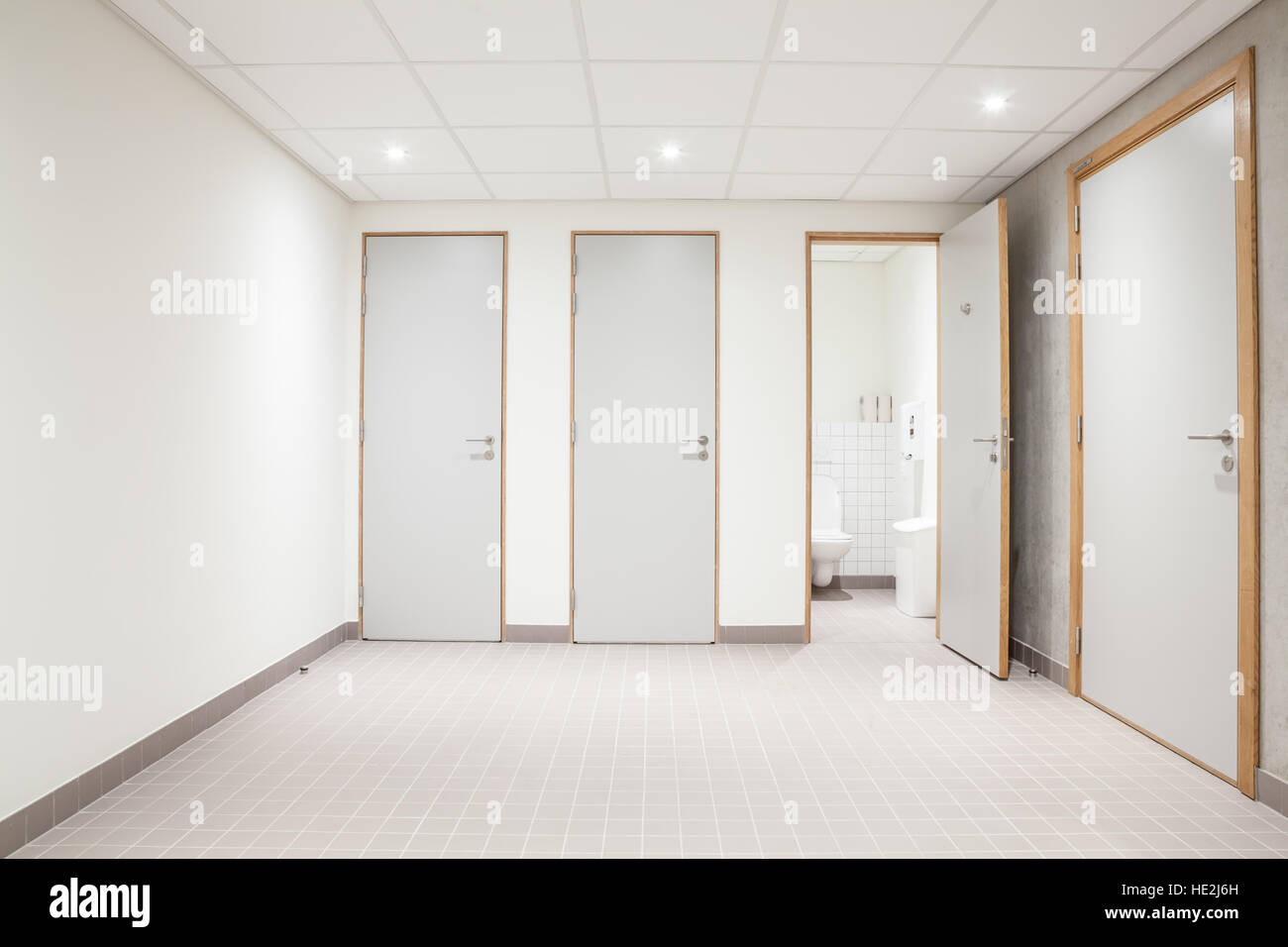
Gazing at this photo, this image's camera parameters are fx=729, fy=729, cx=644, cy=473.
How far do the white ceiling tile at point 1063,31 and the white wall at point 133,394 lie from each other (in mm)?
2725

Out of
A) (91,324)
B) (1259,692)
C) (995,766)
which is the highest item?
(91,324)

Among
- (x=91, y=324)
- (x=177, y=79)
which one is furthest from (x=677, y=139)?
(x=91, y=324)

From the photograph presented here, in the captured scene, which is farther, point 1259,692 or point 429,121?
point 429,121

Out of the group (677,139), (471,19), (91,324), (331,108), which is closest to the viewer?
(91,324)

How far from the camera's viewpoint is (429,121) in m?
3.01

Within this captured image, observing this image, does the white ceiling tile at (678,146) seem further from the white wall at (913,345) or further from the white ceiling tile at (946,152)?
the white wall at (913,345)

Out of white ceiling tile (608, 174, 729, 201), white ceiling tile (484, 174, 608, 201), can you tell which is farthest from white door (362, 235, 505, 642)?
white ceiling tile (608, 174, 729, 201)

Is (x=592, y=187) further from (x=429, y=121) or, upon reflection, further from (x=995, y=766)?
(x=995, y=766)

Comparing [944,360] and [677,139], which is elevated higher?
[677,139]

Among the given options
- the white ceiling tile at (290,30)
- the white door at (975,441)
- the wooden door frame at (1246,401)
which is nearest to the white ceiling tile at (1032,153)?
the white door at (975,441)

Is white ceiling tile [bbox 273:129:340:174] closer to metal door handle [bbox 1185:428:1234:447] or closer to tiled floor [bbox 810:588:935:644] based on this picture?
tiled floor [bbox 810:588:935:644]

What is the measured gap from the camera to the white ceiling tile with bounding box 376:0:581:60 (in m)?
2.24

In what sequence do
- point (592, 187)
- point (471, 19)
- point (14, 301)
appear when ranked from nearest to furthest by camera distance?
point (14, 301)
point (471, 19)
point (592, 187)

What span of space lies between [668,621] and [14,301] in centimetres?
301
